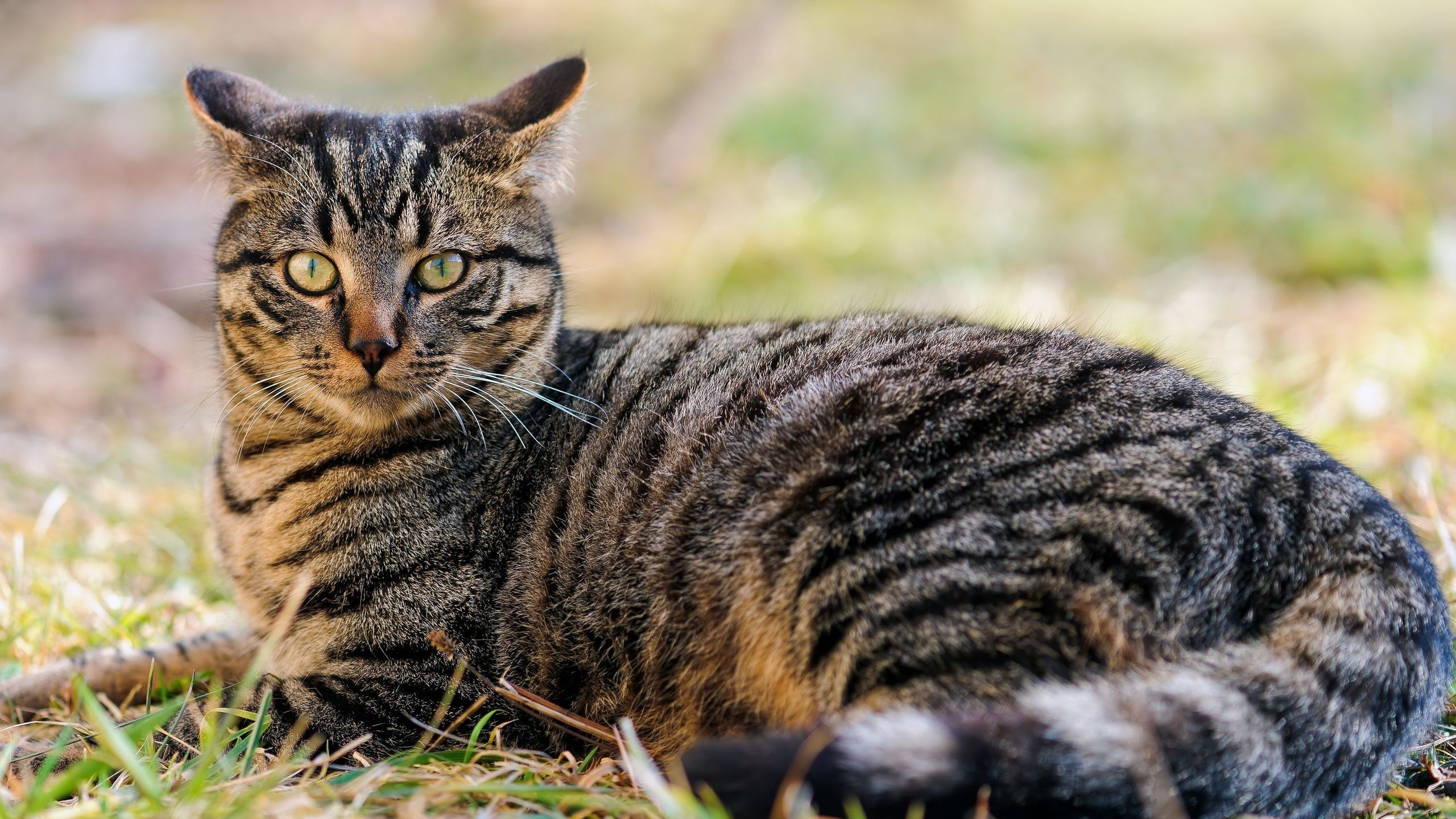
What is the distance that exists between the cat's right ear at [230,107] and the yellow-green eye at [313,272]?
0.34 meters

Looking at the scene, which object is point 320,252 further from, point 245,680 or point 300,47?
point 300,47

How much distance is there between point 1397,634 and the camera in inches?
75.2

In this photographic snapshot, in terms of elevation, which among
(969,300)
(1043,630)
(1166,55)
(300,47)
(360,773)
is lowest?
(360,773)

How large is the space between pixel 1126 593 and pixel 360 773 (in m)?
1.43

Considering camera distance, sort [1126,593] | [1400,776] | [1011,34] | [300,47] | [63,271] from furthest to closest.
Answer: [300,47] → [1011,34] → [63,271] → [1400,776] → [1126,593]

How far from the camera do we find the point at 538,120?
2865 millimetres

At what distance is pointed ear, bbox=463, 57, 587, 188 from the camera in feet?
9.32

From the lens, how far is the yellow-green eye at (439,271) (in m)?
2.65

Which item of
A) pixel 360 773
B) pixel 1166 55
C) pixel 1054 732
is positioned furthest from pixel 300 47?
pixel 1054 732

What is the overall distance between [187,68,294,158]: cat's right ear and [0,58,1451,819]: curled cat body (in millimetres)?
13

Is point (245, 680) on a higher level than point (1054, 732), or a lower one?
lower

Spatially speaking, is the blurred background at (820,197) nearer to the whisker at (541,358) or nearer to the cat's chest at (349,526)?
the whisker at (541,358)

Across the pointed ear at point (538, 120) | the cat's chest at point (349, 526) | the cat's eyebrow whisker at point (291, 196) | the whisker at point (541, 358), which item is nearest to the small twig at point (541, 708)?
the cat's chest at point (349, 526)

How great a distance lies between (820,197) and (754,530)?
5.42 meters
